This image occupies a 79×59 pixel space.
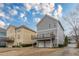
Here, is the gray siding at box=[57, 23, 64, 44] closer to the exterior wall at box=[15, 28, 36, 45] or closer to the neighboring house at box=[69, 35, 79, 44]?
the neighboring house at box=[69, 35, 79, 44]

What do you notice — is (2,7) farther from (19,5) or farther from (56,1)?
(56,1)

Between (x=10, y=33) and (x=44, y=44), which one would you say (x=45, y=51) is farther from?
(x=10, y=33)

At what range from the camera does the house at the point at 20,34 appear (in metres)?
2.86

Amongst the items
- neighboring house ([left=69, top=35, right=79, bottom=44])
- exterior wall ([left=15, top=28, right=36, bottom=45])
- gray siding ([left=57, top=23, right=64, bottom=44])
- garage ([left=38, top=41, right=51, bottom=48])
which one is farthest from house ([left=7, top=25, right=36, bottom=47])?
neighboring house ([left=69, top=35, right=79, bottom=44])

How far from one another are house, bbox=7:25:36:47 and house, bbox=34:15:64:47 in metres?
0.10

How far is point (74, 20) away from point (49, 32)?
0.34m

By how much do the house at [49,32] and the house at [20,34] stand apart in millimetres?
101

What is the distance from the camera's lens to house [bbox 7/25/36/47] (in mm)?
2857

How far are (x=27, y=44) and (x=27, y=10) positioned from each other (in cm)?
42

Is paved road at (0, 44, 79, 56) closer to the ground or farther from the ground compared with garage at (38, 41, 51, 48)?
closer to the ground

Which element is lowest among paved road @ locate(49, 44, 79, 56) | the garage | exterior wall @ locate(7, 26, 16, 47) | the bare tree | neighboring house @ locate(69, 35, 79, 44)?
paved road @ locate(49, 44, 79, 56)

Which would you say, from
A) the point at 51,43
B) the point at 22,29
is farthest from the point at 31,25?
the point at 51,43

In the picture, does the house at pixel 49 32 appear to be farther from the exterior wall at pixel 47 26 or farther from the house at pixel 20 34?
A: the house at pixel 20 34

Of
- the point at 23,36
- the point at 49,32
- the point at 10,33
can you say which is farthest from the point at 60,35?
the point at 10,33
